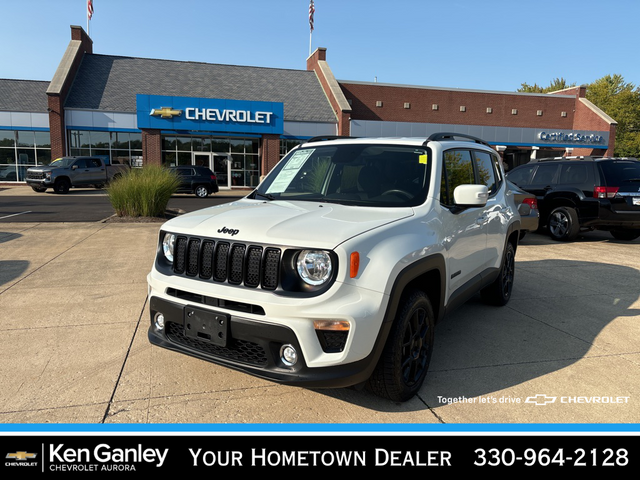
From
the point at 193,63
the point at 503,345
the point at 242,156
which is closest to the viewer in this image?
the point at 503,345

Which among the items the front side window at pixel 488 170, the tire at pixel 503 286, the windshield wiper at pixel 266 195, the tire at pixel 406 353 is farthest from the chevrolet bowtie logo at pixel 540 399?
the windshield wiper at pixel 266 195

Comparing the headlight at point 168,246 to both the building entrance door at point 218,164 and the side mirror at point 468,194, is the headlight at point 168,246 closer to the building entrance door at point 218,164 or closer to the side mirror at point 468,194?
the side mirror at point 468,194

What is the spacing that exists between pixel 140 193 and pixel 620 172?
1089 centimetres

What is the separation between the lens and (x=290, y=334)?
2684 mm

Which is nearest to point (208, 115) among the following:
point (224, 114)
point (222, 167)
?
point (224, 114)

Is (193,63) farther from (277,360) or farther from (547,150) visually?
(277,360)

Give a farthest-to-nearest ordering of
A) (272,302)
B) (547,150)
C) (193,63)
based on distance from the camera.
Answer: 1. (547,150)
2. (193,63)
3. (272,302)

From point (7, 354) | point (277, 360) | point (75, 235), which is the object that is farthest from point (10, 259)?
point (277, 360)

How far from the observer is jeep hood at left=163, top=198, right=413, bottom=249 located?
9.14 ft

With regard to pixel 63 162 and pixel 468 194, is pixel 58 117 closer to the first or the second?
pixel 63 162

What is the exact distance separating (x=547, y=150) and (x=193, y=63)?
27.9 m

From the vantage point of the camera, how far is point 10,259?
7547mm

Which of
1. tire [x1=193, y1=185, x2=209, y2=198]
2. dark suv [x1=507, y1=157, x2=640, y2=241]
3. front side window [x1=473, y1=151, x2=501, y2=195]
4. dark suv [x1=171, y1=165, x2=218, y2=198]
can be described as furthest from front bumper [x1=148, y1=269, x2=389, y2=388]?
tire [x1=193, y1=185, x2=209, y2=198]

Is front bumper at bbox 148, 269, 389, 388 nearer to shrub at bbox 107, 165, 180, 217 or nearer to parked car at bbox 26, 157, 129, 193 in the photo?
shrub at bbox 107, 165, 180, 217
